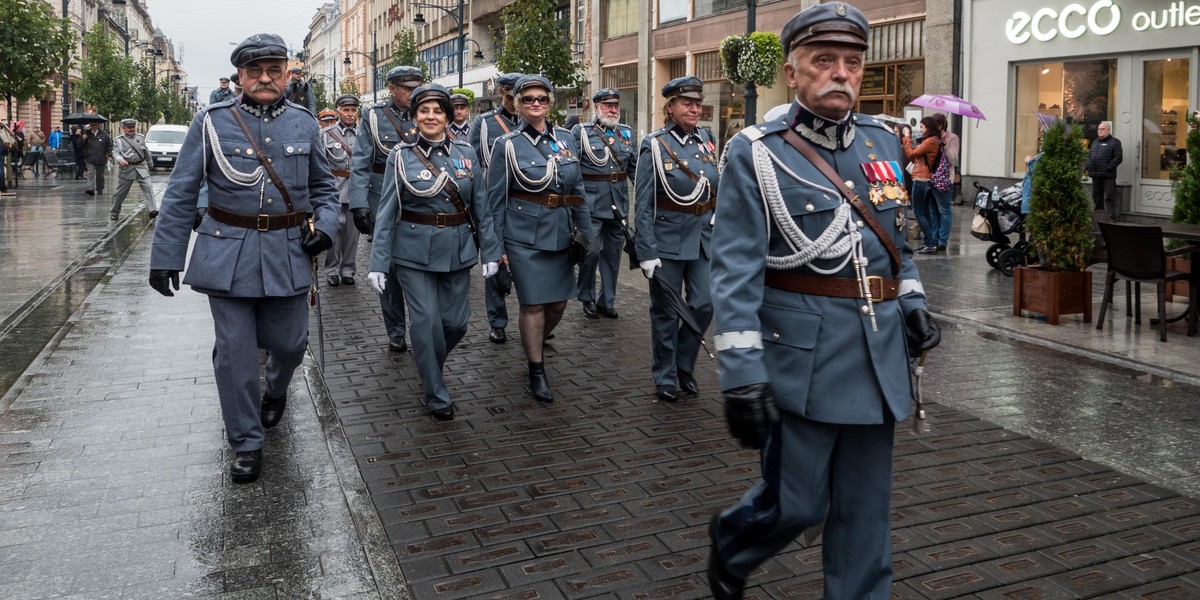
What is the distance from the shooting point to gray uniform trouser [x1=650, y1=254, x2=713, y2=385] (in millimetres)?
7246

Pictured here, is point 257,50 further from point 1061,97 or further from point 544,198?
point 1061,97

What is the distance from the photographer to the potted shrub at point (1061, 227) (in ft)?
31.9

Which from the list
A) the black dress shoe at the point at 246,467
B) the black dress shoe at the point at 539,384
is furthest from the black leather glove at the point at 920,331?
the black dress shoe at the point at 539,384

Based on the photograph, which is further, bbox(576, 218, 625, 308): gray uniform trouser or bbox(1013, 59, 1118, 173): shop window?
bbox(1013, 59, 1118, 173): shop window

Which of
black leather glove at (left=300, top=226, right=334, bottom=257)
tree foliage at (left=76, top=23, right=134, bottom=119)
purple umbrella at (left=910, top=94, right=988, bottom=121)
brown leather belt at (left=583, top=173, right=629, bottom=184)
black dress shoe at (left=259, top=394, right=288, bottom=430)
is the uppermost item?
tree foliage at (left=76, top=23, right=134, bottom=119)

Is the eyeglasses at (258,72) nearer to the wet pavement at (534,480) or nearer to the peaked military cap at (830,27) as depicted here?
the wet pavement at (534,480)

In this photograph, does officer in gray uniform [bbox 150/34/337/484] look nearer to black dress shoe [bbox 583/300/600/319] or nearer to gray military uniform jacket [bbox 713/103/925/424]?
gray military uniform jacket [bbox 713/103/925/424]

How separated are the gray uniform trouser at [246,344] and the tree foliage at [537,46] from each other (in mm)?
21038

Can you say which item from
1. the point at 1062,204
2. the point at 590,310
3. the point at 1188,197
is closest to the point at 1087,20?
the point at 1188,197

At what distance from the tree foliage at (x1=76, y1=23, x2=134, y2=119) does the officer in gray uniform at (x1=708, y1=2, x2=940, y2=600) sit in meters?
53.5

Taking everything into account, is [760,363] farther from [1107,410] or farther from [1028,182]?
[1028,182]

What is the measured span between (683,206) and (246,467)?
319cm

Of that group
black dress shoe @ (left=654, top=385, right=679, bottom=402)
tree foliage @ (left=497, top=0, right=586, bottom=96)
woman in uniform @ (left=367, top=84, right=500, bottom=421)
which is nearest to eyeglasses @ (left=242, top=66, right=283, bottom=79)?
woman in uniform @ (left=367, top=84, right=500, bottom=421)

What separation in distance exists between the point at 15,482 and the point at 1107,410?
589 cm
